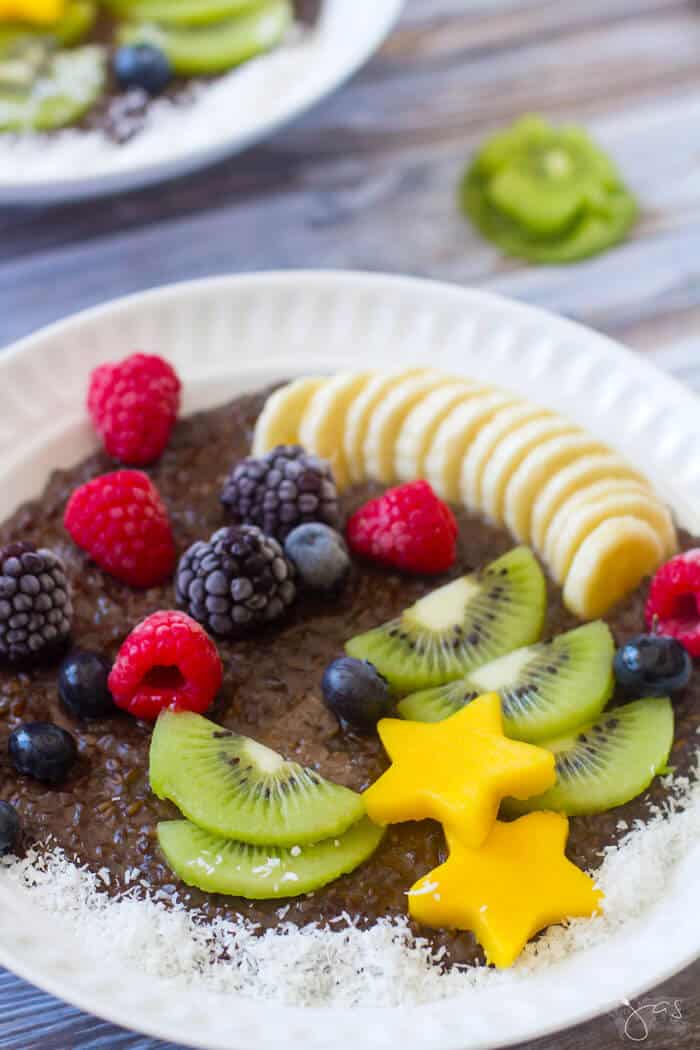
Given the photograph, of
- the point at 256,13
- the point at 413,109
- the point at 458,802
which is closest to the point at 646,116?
the point at 413,109

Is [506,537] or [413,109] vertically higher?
[413,109]

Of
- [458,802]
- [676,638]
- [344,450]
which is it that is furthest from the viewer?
[344,450]

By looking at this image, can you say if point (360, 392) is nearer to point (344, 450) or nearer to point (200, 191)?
point (344, 450)

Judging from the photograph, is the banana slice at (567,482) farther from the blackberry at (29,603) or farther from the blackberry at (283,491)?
the blackberry at (29,603)

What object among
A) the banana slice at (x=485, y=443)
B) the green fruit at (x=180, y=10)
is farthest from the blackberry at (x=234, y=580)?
the green fruit at (x=180, y=10)

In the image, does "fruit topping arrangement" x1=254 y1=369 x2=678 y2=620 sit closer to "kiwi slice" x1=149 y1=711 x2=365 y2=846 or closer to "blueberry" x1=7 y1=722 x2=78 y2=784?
"kiwi slice" x1=149 y1=711 x2=365 y2=846

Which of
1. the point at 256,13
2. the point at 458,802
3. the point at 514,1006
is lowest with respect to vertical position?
the point at 514,1006
